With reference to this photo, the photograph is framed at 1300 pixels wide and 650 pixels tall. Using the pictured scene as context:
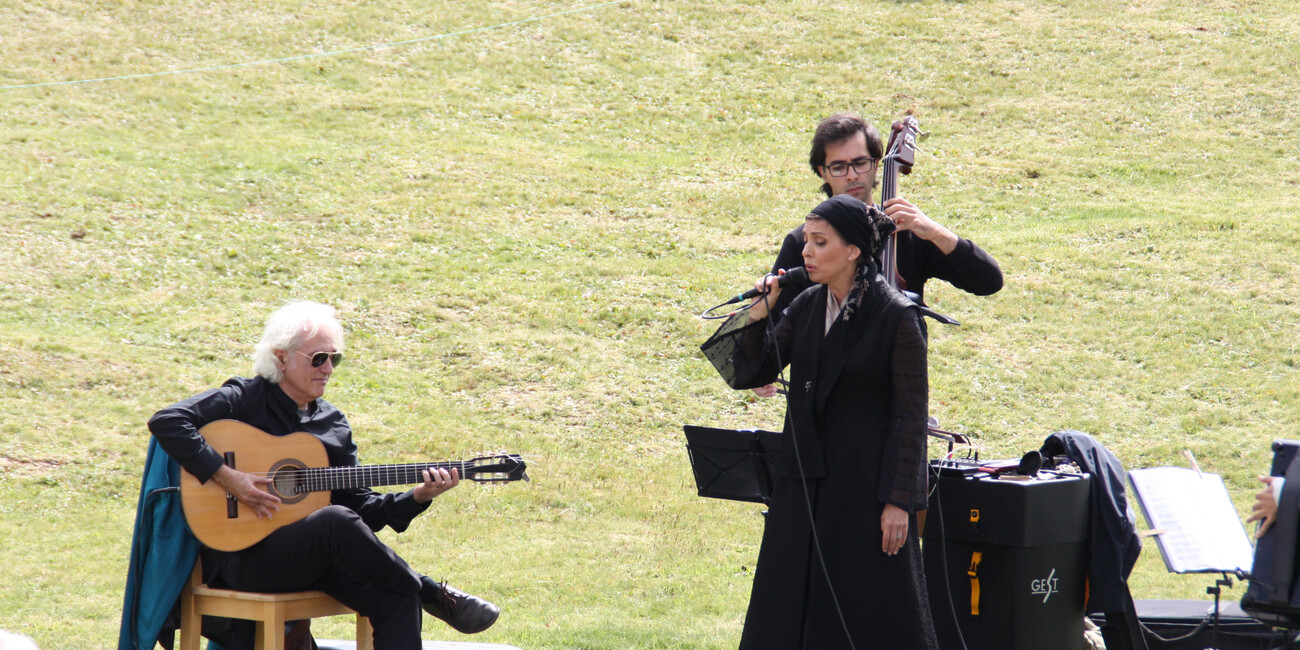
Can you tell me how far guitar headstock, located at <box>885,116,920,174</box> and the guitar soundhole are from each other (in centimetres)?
237

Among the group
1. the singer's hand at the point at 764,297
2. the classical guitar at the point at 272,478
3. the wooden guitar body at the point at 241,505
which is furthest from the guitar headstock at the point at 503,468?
the singer's hand at the point at 764,297

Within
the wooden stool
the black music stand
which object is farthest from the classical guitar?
the black music stand

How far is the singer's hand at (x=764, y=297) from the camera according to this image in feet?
11.5

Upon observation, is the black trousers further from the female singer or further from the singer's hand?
the singer's hand

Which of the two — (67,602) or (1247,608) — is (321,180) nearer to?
(67,602)

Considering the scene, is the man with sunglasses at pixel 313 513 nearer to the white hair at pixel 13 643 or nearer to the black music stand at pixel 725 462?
the black music stand at pixel 725 462

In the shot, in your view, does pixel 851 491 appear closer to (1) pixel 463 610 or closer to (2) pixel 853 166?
(2) pixel 853 166

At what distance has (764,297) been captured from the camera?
139 inches

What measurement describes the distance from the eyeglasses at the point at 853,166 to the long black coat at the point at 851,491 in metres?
0.68

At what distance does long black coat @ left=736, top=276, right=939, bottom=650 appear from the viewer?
3.27m

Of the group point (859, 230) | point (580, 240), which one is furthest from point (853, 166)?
point (580, 240)

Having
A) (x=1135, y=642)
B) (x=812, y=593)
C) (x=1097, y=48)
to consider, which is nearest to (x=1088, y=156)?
(x=1097, y=48)

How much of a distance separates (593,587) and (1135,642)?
138 inches

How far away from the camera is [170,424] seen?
3912 mm
